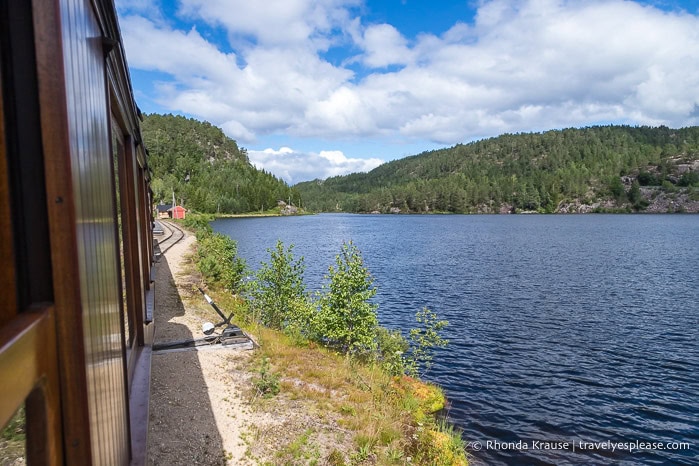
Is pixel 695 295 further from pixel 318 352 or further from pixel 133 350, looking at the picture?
pixel 133 350

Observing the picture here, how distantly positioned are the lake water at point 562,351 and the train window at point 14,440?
393 inches

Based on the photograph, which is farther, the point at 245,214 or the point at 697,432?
the point at 245,214

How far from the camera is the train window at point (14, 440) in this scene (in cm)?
113

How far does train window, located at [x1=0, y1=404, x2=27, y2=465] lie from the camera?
44.5 inches

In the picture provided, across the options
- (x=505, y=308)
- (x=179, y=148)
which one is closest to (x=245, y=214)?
(x=179, y=148)

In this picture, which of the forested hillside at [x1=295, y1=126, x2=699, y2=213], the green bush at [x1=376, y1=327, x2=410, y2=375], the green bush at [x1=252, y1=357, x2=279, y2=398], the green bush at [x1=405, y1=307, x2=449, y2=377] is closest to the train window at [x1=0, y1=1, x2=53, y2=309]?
the green bush at [x1=252, y1=357, x2=279, y2=398]

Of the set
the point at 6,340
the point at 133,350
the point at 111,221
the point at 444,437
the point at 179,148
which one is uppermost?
the point at 179,148

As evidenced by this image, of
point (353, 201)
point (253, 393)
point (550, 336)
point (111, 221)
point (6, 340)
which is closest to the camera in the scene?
point (6, 340)

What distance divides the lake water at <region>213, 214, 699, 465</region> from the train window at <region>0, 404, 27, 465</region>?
9983 mm

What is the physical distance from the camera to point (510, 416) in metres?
11.5

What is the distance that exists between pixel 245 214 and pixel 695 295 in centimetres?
11193

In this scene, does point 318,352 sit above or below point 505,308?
above

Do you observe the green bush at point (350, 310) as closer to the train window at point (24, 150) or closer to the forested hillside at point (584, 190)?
the train window at point (24, 150)

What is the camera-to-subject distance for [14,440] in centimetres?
119
